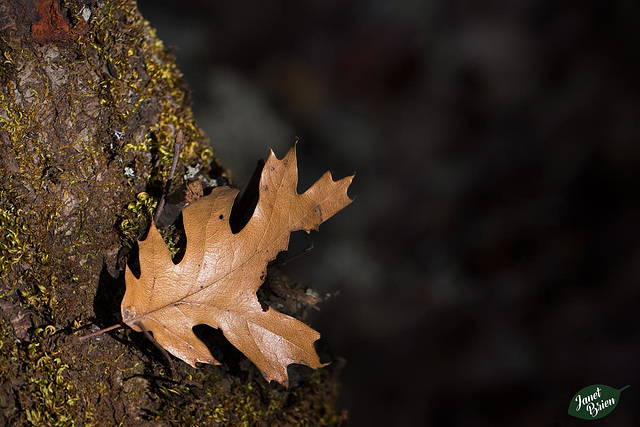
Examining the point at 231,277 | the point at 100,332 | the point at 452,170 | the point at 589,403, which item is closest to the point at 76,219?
the point at 100,332

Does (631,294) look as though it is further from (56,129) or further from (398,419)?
(56,129)

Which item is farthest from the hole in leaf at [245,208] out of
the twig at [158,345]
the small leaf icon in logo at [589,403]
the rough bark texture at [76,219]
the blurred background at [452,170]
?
the blurred background at [452,170]

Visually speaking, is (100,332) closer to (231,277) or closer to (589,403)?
(231,277)

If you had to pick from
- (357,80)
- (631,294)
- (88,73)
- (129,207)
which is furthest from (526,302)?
(88,73)

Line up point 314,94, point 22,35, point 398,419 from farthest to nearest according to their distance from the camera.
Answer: point 314,94 < point 398,419 < point 22,35

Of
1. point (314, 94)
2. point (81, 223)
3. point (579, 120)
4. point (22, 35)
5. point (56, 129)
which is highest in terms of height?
point (579, 120)

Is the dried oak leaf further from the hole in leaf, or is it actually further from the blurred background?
the blurred background
